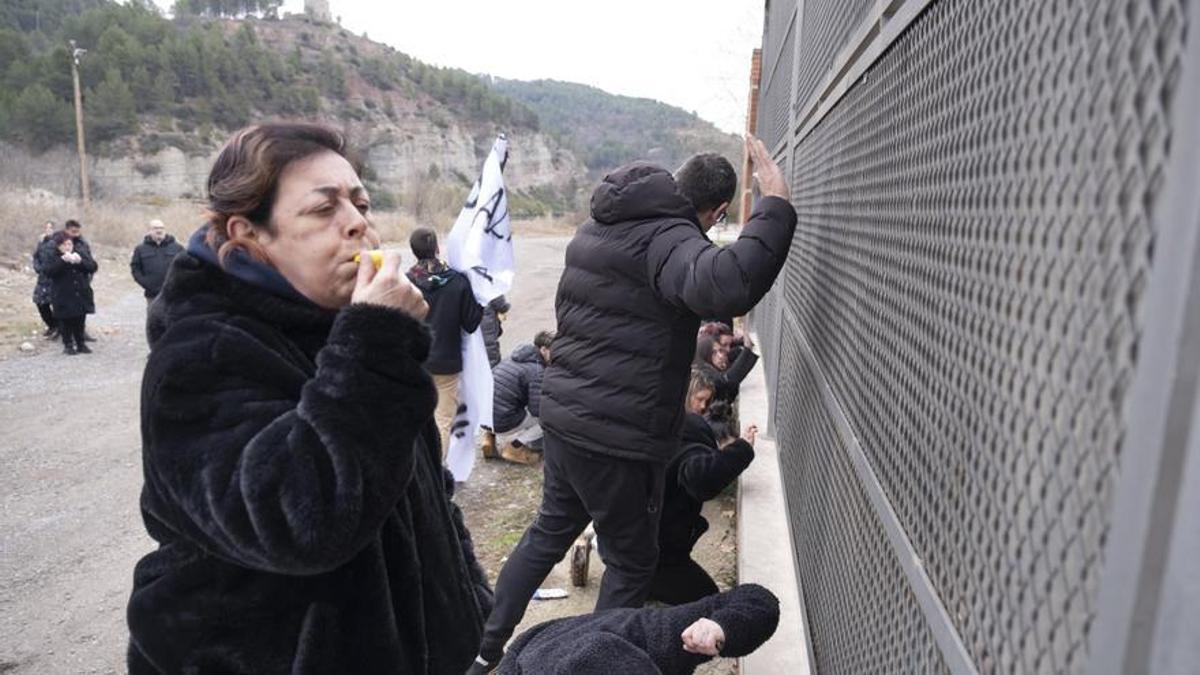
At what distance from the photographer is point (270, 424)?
1.41m

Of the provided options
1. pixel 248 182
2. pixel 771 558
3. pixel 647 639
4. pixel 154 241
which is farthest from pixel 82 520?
pixel 154 241

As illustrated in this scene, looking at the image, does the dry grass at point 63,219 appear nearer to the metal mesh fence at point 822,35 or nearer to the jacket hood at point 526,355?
the jacket hood at point 526,355

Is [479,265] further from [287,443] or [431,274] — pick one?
[287,443]

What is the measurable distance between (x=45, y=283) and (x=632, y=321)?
35.6ft

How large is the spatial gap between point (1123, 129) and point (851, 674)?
1.42m

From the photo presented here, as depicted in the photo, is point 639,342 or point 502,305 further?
point 502,305

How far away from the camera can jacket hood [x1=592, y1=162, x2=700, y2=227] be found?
101 inches

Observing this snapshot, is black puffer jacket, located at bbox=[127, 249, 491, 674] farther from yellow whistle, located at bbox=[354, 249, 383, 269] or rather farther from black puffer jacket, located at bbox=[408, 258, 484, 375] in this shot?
black puffer jacket, located at bbox=[408, 258, 484, 375]

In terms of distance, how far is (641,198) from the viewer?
2572 millimetres

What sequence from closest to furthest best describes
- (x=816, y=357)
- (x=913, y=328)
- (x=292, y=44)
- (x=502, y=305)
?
(x=913, y=328), (x=816, y=357), (x=502, y=305), (x=292, y=44)

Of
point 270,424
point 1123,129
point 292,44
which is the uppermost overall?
point 292,44

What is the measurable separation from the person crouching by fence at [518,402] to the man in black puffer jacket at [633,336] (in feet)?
9.65

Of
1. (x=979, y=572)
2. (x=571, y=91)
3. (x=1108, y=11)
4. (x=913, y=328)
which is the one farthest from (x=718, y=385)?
(x=571, y=91)

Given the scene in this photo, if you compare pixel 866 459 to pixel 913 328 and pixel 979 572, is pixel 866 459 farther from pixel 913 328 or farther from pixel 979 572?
pixel 979 572
